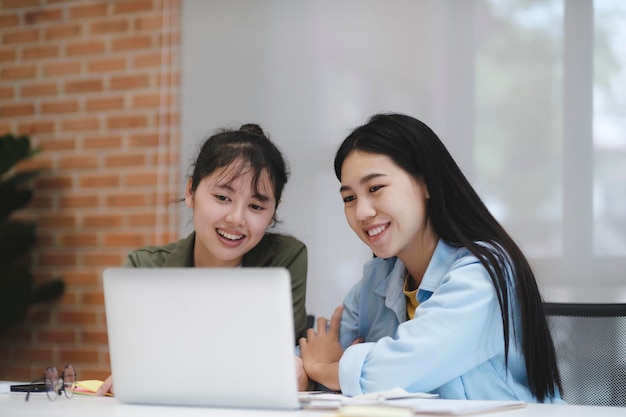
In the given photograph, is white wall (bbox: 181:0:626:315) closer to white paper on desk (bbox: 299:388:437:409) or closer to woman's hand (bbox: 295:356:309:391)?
woman's hand (bbox: 295:356:309:391)

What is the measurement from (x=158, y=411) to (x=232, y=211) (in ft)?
2.94

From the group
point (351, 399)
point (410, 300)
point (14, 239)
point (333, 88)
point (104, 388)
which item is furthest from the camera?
point (14, 239)

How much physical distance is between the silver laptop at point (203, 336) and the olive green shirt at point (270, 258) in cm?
87

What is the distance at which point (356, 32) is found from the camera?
10.8 ft

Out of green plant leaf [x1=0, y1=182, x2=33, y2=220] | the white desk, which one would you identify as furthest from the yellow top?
green plant leaf [x1=0, y1=182, x2=33, y2=220]

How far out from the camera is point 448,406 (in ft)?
4.34

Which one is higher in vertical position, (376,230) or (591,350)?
(376,230)

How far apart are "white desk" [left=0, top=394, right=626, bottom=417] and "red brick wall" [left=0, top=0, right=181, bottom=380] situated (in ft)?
6.79

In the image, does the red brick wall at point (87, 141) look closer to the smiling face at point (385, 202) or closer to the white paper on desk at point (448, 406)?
the smiling face at point (385, 202)

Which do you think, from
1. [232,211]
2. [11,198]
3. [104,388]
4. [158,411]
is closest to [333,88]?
[232,211]

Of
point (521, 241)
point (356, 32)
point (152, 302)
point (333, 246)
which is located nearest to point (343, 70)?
point (356, 32)

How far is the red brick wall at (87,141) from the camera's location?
11.6 ft

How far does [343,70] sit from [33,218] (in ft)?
5.15

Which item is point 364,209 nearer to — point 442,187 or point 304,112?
point 442,187
